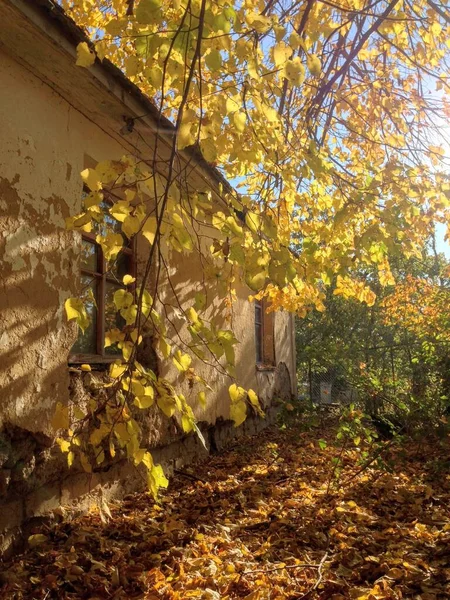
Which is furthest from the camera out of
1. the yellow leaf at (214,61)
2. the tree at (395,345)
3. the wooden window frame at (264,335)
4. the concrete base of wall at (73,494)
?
the wooden window frame at (264,335)

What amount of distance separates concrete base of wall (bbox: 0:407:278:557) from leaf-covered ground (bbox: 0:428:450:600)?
0.29ft

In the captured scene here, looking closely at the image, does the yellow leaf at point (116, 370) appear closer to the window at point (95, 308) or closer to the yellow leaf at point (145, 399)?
the yellow leaf at point (145, 399)

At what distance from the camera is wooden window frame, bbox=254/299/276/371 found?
8367 mm

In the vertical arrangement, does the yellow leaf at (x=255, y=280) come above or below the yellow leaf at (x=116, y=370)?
above

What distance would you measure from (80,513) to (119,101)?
2.78 metres

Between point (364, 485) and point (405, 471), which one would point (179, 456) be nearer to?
point (364, 485)

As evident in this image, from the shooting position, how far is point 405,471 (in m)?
4.94

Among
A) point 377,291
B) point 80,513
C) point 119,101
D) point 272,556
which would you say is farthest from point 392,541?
point 377,291

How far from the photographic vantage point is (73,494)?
3268 millimetres

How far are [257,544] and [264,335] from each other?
564 cm

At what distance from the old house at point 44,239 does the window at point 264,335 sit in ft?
15.3

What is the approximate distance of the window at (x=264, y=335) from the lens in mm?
8375

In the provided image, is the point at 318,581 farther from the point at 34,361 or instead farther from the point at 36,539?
the point at 34,361

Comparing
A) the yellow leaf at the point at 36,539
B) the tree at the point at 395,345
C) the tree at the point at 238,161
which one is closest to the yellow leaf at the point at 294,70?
Answer: the tree at the point at 238,161
